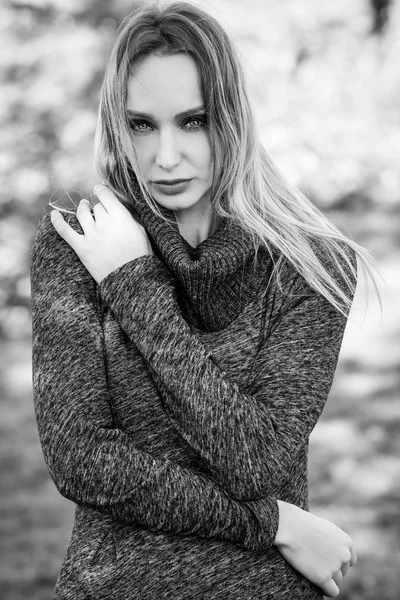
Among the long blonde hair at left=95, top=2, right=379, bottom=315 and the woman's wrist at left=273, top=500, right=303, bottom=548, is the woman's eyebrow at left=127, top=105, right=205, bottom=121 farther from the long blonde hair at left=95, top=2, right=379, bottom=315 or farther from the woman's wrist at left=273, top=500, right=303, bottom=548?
the woman's wrist at left=273, top=500, right=303, bottom=548

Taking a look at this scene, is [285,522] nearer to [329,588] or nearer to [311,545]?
[311,545]

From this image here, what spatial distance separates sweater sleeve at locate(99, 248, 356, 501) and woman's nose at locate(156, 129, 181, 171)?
0.66 feet

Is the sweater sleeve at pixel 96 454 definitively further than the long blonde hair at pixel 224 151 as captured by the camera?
No

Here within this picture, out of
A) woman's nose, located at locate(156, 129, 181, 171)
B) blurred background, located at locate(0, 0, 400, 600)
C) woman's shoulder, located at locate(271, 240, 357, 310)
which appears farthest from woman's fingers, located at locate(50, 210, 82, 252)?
blurred background, located at locate(0, 0, 400, 600)

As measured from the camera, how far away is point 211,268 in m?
1.79

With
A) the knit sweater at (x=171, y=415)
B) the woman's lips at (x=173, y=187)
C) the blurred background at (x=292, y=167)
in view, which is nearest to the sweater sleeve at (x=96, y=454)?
the knit sweater at (x=171, y=415)

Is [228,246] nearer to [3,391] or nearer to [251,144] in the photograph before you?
[251,144]

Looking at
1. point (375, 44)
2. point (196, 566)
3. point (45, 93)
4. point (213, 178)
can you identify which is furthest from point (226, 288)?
point (375, 44)

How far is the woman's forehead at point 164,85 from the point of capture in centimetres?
177

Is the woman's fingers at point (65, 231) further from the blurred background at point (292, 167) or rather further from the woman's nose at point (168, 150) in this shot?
the blurred background at point (292, 167)

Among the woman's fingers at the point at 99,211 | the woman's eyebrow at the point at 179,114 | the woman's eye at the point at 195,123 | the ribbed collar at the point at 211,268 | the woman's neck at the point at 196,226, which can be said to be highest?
the woman's eyebrow at the point at 179,114

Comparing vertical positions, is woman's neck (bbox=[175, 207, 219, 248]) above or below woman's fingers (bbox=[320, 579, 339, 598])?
above

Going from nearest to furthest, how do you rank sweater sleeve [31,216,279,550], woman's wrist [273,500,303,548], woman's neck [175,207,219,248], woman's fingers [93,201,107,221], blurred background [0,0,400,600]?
1. sweater sleeve [31,216,279,550]
2. woman's wrist [273,500,303,548]
3. woman's fingers [93,201,107,221]
4. woman's neck [175,207,219,248]
5. blurred background [0,0,400,600]

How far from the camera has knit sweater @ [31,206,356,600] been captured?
1.64 m
